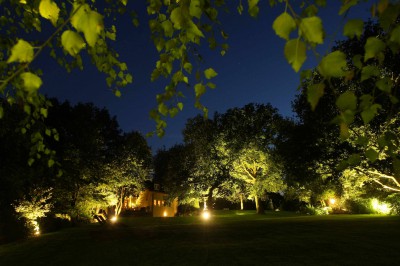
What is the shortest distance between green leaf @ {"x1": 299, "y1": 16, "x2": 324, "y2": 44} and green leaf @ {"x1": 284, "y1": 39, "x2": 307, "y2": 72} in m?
0.09

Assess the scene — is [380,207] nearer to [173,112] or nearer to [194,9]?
[173,112]

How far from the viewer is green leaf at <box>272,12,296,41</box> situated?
2.04 meters

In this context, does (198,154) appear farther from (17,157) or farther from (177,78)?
(177,78)

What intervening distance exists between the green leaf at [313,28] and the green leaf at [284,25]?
13cm

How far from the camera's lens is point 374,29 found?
987 inches

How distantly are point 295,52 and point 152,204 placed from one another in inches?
2919

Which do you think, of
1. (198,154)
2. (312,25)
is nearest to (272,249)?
(312,25)

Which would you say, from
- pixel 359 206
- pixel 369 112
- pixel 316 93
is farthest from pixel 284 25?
pixel 359 206

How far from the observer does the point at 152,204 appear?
74062 mm

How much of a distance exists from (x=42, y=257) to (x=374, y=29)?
2385 centimetres

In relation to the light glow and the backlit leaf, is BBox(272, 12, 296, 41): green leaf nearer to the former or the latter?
the backlit leaf

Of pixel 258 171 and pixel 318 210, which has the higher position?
pixel 258 171

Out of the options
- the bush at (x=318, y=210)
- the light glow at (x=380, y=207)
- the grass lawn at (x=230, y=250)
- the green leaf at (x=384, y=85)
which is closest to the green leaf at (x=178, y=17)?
the green leaf at (x=384, y=85)

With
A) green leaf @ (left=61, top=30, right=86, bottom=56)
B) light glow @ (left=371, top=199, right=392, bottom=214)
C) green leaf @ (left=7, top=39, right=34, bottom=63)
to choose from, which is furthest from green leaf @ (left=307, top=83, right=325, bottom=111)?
light glow @ (left=371, top=199, right=392, bottom=214)
